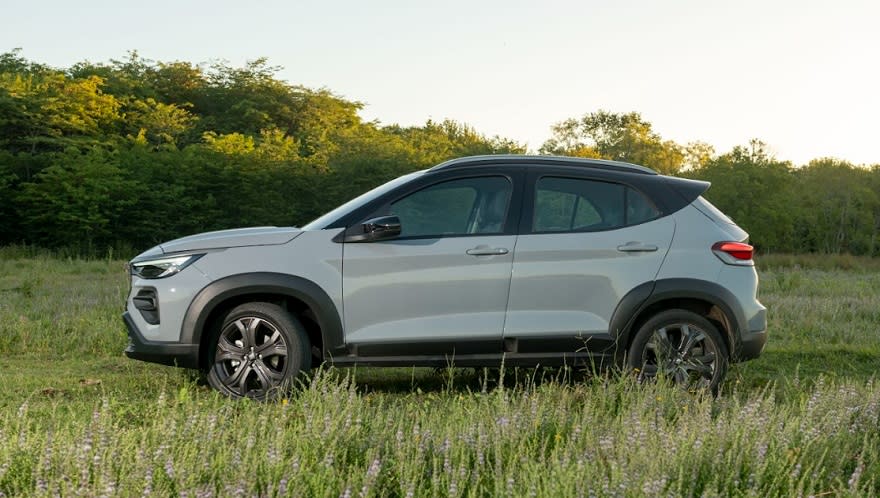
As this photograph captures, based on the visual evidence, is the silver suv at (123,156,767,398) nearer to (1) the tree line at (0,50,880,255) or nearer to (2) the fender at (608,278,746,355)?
(2) the fender at (608,278,746,355)

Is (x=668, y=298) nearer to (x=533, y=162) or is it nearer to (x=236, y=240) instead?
(x=533, y=162)

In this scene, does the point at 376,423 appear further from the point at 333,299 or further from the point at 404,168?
the point at 404,168

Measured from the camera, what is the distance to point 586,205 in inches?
321

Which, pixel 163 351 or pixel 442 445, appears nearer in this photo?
pixel 442 445

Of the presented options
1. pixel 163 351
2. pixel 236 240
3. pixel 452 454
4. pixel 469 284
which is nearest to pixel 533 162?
pixel 469 284

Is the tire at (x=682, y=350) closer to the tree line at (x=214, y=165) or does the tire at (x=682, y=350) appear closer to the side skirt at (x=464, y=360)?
the side skirt at (x=464, y=360)

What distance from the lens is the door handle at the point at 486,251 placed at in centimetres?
785

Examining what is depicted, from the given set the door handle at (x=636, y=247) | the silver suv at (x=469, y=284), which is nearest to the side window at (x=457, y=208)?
the silver suv at (x=469, y=284)

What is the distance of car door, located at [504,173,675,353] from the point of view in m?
7.89

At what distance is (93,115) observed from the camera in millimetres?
52375

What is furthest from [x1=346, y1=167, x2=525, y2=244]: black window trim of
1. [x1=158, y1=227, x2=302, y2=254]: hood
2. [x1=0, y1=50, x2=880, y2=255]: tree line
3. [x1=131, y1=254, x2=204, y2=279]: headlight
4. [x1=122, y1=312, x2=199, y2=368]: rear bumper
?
[x1=0, y1=50, x2=880, y2=255]: tree line

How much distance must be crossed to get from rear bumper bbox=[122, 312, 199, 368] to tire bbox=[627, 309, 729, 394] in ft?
10.2

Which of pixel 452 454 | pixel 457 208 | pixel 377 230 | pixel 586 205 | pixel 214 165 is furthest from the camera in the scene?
pixel 214 165

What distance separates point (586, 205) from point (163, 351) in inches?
127
